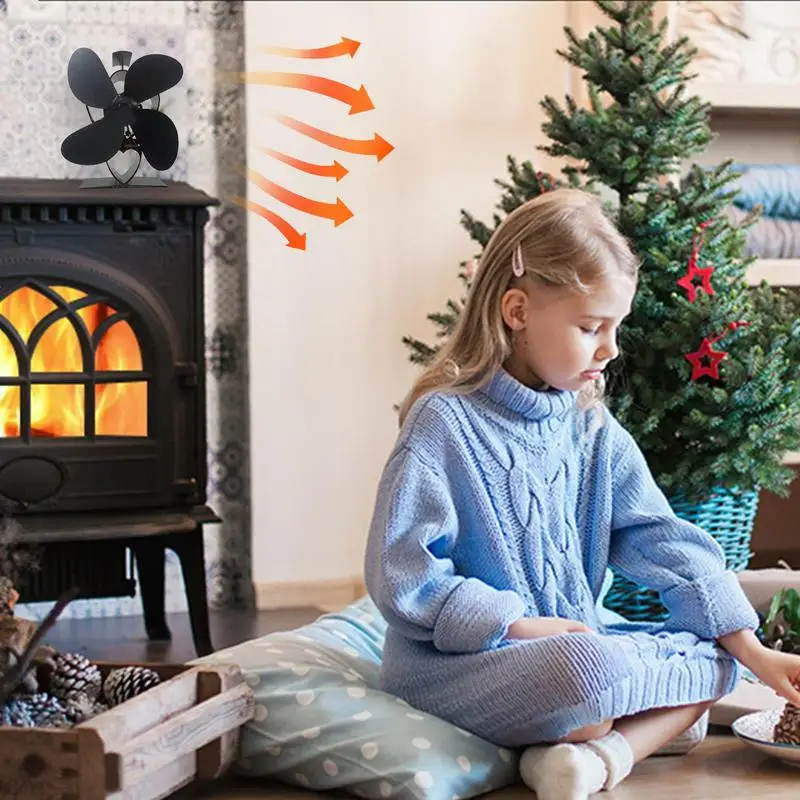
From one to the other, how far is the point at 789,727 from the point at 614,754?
0.32 metres

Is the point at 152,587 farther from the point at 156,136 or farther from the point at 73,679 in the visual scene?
the point at 156,136

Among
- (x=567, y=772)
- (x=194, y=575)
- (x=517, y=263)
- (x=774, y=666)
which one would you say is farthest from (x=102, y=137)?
(x=194, y=575)

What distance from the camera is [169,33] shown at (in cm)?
337

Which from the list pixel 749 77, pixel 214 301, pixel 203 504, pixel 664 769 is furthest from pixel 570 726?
pixel 749 77

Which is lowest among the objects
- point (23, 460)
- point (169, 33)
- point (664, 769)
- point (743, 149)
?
point (664, 769)

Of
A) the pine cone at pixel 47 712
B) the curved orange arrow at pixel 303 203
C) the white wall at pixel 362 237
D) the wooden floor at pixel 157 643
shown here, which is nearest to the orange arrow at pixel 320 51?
the white wall at pixel 362 237

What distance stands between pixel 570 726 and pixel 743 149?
83.7 inches

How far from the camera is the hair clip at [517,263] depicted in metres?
2.11

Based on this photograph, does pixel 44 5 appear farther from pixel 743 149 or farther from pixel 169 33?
pixel 743 149

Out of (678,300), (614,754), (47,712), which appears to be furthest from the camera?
(678,300)

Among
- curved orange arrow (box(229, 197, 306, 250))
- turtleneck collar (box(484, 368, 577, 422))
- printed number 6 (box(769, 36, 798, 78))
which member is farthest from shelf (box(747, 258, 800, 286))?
turtleneck collar (box(484, 368, 577, 422))

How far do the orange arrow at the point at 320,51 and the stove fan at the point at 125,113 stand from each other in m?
1.62

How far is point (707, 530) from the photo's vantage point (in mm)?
2914

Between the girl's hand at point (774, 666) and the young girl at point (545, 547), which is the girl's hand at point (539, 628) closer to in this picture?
the young girl at point (545, 547)
